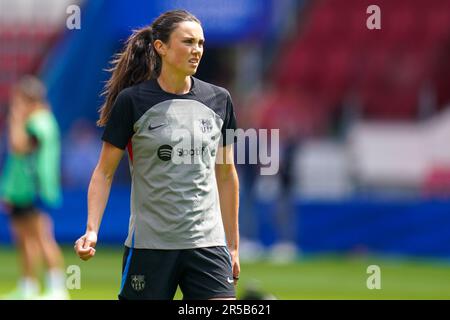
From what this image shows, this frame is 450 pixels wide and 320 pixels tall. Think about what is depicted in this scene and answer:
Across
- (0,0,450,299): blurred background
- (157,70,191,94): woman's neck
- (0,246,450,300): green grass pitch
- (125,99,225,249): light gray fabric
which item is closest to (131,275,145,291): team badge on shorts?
(125,99,225,249): light gray fabric

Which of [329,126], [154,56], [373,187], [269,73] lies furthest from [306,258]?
[154,56]

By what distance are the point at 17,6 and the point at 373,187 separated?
13.4 meters

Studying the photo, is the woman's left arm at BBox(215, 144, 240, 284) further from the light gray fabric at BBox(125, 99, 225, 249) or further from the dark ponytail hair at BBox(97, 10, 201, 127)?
the dark ponytail hair at BBox(97, 10, 201, 127)

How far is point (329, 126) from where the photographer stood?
22609 millimetres

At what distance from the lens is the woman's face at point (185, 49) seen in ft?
20.8

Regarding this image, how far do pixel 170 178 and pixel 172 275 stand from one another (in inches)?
21.3

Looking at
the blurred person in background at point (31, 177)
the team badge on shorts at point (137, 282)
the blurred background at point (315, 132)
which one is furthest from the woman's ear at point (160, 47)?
the blurred person in background at point (31, 177)

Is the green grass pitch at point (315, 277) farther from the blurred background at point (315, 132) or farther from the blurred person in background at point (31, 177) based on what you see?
Result: the blurred person in background at point (31, 177)

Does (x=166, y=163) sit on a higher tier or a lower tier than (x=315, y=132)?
lower

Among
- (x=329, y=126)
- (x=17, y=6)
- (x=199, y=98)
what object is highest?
(x=17, y=6)

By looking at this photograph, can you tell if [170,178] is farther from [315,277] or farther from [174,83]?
[315,277]

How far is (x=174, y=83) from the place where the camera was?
6449 millimetres

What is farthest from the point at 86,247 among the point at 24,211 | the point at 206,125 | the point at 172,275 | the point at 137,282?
the point at 24,211
